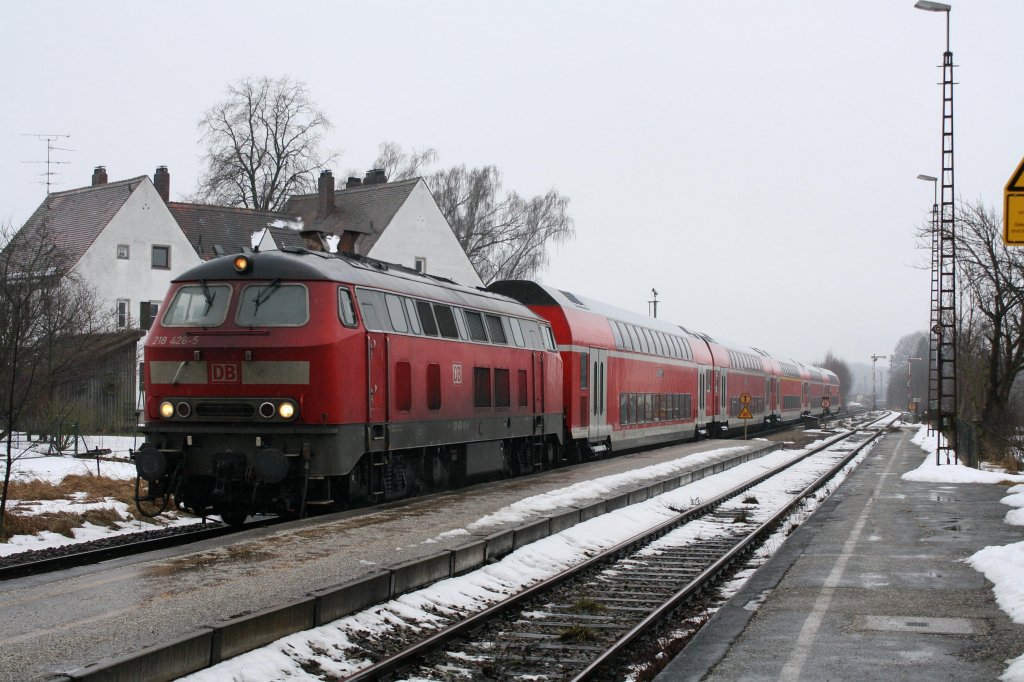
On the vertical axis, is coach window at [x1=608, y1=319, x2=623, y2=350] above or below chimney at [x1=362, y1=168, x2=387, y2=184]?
below

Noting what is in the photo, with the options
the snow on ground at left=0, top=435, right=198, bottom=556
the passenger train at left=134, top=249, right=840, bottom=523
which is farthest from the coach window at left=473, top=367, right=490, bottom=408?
the snow on ground at left=0, top=435, right=198, bottom=556

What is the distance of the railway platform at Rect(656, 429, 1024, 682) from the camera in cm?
720

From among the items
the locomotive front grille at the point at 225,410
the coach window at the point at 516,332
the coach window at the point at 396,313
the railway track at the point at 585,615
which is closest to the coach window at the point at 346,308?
the coach window at the point at 396,313

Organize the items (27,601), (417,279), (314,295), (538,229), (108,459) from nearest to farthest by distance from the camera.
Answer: (27,601) → (314,295) → (417,279) → (108,459) → (538,229)

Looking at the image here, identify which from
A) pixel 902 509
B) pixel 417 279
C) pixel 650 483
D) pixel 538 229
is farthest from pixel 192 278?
pixel 538 229

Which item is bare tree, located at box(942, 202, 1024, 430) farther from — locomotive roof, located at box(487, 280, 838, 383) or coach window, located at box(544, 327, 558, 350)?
coach window, located at box(544, 327, 558, 350)

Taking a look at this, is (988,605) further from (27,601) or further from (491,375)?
(491,375)

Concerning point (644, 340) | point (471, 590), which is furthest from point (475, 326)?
point (644, 340)

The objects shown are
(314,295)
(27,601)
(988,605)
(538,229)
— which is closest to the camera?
(27,601)

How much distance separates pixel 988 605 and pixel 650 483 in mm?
9643

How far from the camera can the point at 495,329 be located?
18656 mm

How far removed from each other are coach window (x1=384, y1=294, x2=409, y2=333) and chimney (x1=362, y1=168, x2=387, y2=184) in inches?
1588

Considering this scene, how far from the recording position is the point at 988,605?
9203mm

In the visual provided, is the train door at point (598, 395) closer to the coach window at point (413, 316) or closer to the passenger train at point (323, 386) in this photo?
the passenger train at point (323, 386)
